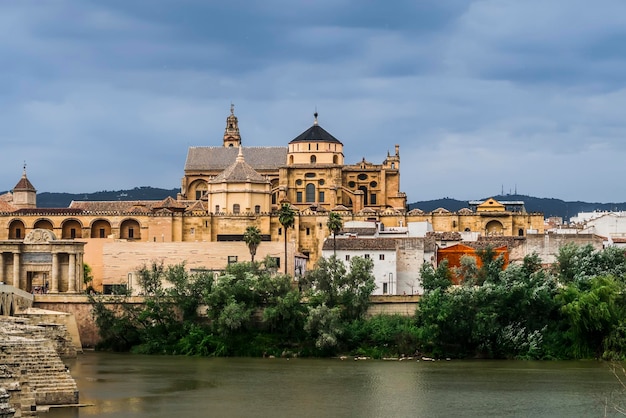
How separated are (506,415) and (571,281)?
2114 centimetres

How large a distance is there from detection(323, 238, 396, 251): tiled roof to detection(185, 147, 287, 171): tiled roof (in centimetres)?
2842

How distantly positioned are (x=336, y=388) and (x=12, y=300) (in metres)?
19.3

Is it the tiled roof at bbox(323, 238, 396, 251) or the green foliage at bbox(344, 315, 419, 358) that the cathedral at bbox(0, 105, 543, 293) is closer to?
the tiled roof at bbox(323, 238, 396, 251)

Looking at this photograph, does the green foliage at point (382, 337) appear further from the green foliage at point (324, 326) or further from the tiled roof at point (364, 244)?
the tiled roof at point (364, 244)

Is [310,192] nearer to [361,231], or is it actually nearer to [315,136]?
[315,136]

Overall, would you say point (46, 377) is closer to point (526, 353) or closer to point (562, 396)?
point (562, 396)

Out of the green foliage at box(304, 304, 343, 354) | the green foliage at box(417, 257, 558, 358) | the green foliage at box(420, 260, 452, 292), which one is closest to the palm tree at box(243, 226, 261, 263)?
the green foliage at box(420, 260, 452, 292)

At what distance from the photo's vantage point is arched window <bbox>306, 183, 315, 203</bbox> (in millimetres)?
91938

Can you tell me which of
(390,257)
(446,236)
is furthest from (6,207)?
(390,257)

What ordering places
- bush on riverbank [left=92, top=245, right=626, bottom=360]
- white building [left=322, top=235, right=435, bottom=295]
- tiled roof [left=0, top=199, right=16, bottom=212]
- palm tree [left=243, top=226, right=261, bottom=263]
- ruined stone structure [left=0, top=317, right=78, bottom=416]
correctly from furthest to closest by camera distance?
tiled roof [left=0, top=199, right=16, bottom=212], palm tree [left=243, top=226, right=261, bottom=263], white building [left=322, top=235, right=435, bottom=295], bush on riverbank [left=92, top=245, right=626, bottom=360], ruined stone structure [left=0, top=317, right=78, bottom=416]

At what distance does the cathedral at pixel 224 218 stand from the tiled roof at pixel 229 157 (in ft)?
0.33

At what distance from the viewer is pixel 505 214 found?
282 feet

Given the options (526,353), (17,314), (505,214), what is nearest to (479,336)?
(526,353)

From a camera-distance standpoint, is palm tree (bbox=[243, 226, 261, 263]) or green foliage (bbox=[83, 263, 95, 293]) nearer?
palm tree (bbox=[243, 226, 261, 263])
